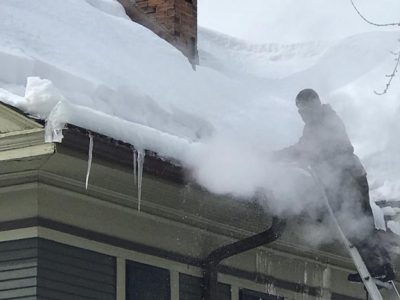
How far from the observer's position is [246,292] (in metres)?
11.3

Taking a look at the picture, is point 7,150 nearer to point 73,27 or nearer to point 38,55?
point 38,55

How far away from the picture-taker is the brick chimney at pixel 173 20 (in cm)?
1417

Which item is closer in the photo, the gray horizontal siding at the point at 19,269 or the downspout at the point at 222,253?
the gray horizontal siding at the point at 19,269

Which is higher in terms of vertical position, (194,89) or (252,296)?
(194,89)

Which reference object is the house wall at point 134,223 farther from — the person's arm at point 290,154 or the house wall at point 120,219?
the person's arm at point 290,154

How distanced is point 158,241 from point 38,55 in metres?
1.73

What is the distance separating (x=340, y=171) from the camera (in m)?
9.98

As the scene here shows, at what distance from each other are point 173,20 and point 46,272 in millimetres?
5610

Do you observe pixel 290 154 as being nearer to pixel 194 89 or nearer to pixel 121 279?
pixel 121 279

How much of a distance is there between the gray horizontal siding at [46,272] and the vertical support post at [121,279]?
22 cm

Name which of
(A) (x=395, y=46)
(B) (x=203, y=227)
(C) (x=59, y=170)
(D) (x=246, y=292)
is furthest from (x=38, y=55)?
(A) (x=395, y=46)

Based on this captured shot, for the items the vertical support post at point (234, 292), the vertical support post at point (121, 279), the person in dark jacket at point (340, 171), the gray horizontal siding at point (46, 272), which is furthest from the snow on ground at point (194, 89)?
the vertical support post at point (234, 292)

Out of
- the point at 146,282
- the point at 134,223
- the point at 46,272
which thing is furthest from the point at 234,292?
the point at 46,272

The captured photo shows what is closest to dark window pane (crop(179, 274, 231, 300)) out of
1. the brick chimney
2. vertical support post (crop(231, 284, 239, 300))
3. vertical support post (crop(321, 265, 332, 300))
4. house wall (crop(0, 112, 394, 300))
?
house wall (crop(0, 112, 394, 300))
